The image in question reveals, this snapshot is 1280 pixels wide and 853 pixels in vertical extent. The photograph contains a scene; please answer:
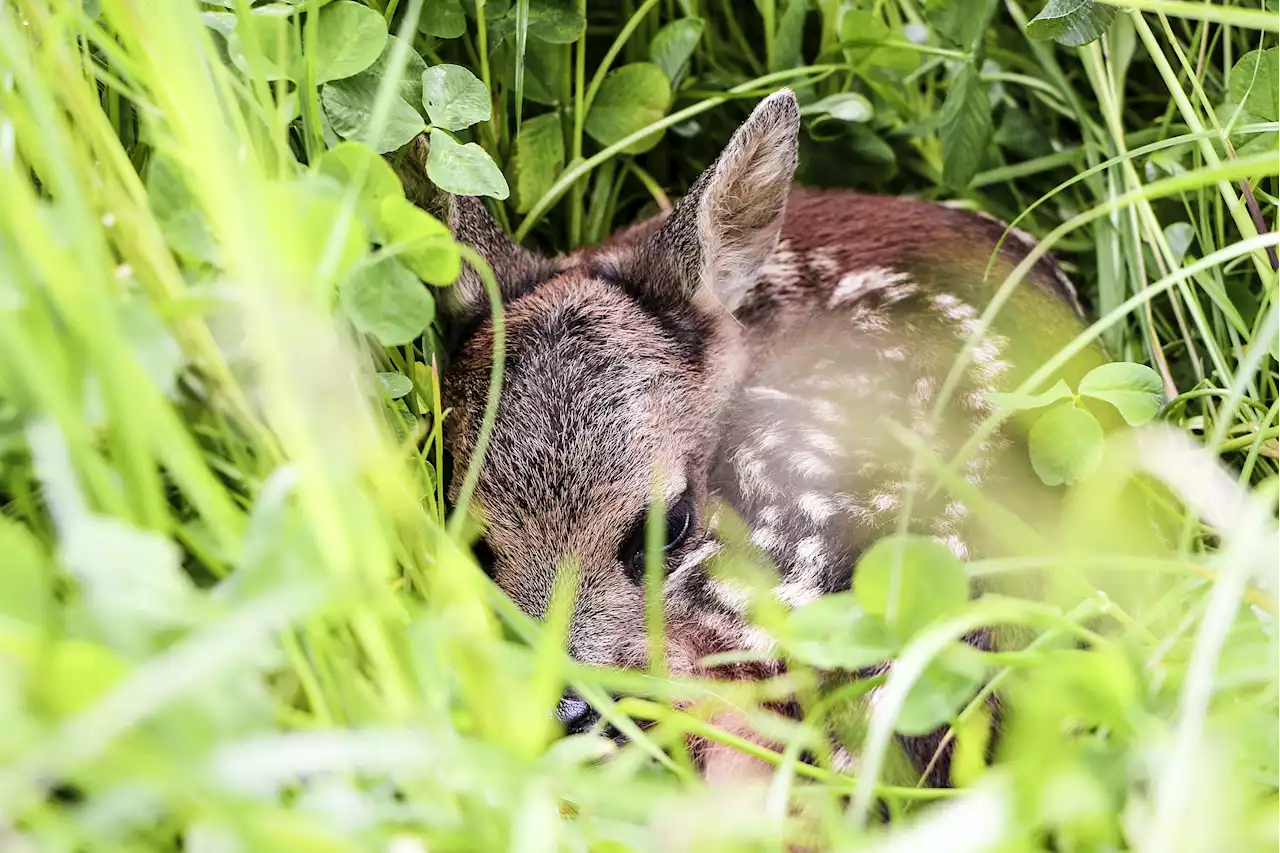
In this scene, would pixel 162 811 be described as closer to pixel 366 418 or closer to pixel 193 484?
pixel 193 484

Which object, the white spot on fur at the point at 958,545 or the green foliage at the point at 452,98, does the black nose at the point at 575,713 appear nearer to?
the white spot on fur at the point at 958,545

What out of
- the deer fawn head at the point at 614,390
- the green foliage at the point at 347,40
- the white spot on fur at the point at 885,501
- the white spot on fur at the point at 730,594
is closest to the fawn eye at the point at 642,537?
the deer fawn head at the point at 614,390

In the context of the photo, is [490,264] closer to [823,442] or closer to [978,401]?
[823,442]

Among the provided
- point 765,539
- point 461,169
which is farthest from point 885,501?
point 461,169

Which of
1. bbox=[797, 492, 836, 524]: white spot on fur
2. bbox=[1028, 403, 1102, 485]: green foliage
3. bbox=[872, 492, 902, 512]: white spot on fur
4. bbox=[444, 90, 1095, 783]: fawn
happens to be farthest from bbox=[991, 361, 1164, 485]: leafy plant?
bbox=[797, 492, 836, 524]: white spot on fur

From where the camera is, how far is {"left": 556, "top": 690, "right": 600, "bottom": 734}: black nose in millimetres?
1916

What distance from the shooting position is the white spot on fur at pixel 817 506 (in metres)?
2.01

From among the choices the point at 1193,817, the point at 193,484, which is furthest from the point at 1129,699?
the point at 193,484

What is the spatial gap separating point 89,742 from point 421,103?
1.48 metres

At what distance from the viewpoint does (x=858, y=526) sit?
198 cm

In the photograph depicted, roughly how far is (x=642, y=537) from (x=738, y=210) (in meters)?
0.73

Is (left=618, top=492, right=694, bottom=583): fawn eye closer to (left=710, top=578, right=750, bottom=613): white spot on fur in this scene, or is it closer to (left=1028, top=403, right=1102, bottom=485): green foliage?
(left=710, top=578, right=750, bottom=613): white spot on fur

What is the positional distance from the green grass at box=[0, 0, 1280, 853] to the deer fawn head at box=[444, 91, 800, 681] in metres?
0.26

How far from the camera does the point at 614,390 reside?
7.11 ft
